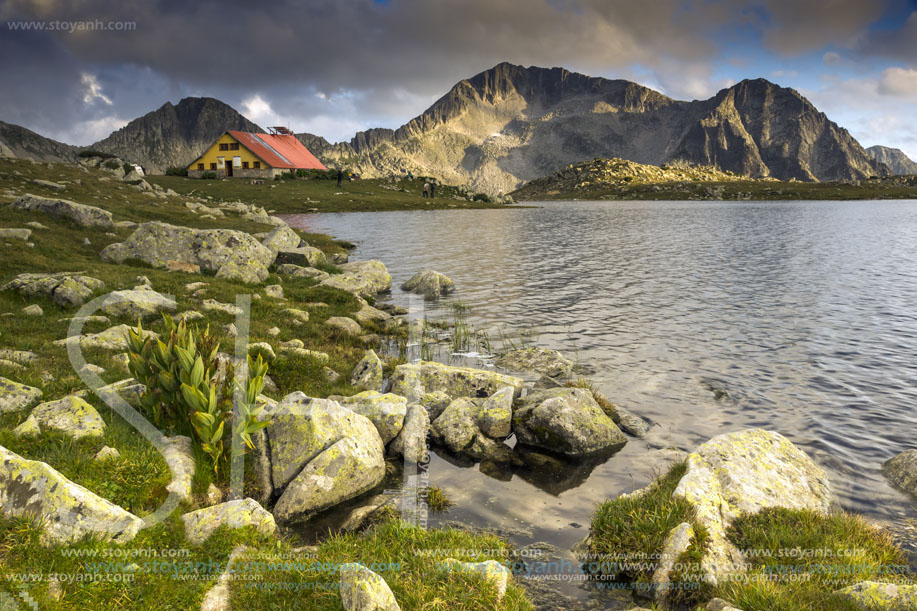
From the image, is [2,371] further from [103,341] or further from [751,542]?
[751,542]

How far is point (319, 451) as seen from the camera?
931 centimetres

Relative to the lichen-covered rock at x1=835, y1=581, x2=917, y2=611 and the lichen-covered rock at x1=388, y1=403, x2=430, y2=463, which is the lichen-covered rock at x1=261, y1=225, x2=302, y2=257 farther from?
the lichen-covered rock at x1=835, y1=581, x2=917, y2=611

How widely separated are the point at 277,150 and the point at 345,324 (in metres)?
122

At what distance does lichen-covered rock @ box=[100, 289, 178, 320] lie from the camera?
49.0 feet

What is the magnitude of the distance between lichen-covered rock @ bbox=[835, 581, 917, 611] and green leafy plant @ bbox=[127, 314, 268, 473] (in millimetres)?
8668

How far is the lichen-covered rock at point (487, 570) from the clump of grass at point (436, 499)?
8.84 feet

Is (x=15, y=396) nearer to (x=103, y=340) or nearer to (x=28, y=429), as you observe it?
(x=28, y=429)

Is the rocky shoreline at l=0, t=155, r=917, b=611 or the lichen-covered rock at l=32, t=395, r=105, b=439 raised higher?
the lichen-covered rock at l=32, t=395, r=105, b=439

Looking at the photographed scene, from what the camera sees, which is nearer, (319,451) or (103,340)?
(319,451)

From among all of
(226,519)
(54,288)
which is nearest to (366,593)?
(226,519)

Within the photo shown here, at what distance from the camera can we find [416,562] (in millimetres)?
6648

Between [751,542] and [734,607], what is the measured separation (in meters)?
1.88

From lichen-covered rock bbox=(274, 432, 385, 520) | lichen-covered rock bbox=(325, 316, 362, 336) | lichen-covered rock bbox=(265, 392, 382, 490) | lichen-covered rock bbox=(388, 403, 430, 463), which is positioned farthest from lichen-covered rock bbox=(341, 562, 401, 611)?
lichen-covered rock bbox=(325, 316, 362, 336)

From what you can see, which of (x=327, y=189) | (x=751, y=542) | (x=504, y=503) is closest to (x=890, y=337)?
(x=751, y=542)
